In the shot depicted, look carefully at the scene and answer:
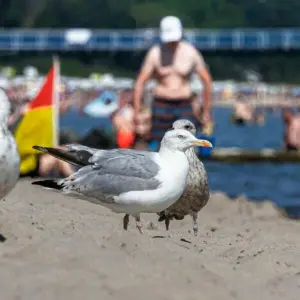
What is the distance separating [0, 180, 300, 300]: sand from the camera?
4.24 m

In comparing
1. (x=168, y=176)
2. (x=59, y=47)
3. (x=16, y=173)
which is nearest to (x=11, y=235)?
(x=16, y=173)

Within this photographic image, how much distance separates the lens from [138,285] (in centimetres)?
431

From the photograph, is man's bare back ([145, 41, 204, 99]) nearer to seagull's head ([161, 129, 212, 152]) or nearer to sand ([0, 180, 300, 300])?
sand ([0, 180, 300, 300])

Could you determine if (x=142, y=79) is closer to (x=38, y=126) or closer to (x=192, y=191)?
(x=38, y=126)

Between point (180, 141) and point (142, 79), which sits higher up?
point (142, 79)

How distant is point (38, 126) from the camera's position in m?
11.4

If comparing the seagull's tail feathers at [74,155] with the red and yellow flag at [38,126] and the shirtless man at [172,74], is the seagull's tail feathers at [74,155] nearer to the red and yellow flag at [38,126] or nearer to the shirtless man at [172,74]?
the shirtless man at [172,74]

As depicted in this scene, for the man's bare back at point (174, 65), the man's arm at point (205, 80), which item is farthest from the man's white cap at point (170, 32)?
the man's arm at point (205, 80)

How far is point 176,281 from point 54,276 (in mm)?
493

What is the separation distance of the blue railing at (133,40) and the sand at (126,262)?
91175 millimetres

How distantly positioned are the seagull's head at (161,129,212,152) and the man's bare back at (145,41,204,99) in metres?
4.36

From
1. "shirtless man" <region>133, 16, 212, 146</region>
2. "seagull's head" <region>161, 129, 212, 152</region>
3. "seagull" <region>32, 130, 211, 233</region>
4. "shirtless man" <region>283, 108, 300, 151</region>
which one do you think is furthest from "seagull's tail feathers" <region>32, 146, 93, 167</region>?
"shirtless man" <region>283, 108, 300, 151</region>

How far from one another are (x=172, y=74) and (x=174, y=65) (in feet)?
0.30

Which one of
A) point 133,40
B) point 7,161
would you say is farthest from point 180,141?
point 133,40
